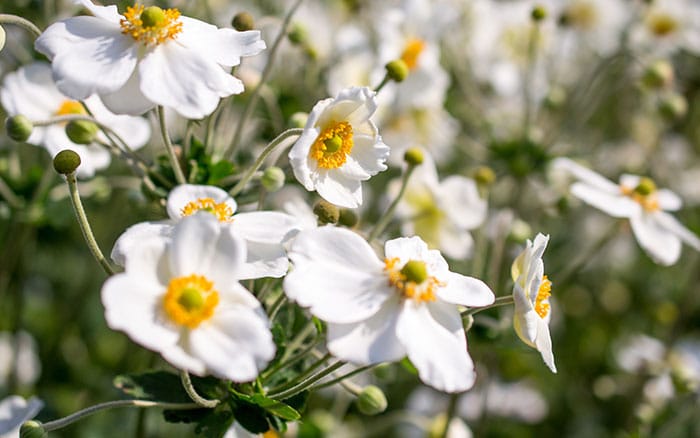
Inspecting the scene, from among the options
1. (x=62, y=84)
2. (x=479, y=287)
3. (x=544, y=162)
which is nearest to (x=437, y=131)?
(x=544, y=162)

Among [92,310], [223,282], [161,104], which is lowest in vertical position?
[92,310]

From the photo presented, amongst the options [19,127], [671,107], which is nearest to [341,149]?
[19,127]

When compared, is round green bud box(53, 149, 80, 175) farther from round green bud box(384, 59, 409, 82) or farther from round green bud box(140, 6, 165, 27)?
round green bud box(384, 59, 409, 82)

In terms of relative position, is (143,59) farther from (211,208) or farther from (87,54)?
(211,208)

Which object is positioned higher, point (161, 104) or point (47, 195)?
point (161, 104)

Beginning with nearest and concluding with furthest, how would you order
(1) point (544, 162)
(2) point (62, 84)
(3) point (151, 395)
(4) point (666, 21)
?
(2) point (62, 84)
(3) point (151, 395)
(1) point (544, 162)
(4) point (666, 21)

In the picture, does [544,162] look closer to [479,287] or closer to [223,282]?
[479,287]

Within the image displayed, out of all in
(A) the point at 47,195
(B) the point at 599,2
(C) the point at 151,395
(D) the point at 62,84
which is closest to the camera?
(D) the point at 62,84
